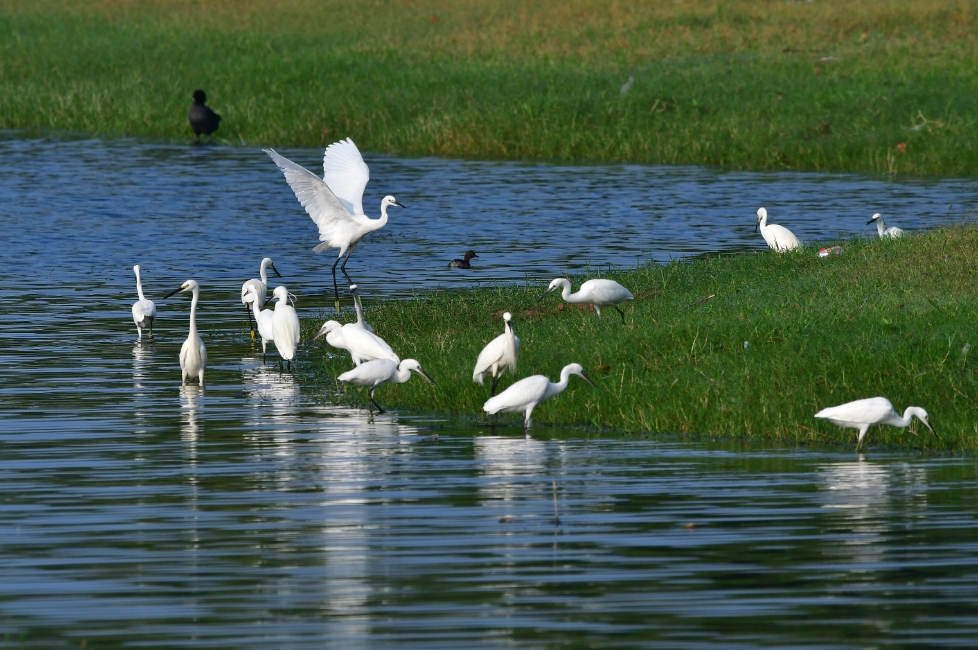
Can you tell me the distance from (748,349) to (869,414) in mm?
2196

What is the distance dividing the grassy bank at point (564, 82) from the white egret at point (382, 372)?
66.9ft

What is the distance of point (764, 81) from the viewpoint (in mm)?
35719

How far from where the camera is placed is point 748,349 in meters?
13.8

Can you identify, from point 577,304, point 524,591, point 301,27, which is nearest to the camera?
point 524,591

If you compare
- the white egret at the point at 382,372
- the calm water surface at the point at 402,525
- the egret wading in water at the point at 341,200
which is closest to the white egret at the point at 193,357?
the calm water surface at the point at 402,525

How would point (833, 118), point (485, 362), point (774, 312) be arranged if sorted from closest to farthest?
point (485, 362) → point (774, 312) → point (833, 118)

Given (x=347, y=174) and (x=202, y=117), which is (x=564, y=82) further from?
(x=347, y=174)

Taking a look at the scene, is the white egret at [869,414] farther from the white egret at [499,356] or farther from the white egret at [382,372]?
the white egret at [382,372]

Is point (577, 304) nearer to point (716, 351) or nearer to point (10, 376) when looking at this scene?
point (716, 351)

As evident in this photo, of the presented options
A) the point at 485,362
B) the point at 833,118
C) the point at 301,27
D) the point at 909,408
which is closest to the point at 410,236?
the point at 833,118

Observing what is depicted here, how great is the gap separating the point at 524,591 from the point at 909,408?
4.28 metres

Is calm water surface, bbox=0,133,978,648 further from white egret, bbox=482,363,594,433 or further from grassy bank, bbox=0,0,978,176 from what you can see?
A: grassy bank, bbox=0,0,978,176

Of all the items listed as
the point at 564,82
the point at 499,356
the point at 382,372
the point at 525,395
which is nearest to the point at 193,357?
the point at 382,372

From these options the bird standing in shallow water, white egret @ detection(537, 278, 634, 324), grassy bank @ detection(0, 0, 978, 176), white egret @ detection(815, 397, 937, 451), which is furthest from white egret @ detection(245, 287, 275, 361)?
the bird standing in shallow water
